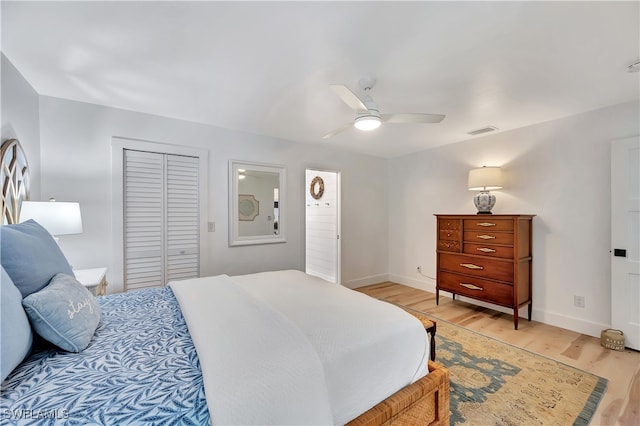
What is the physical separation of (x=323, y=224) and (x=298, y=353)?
3.91 metres

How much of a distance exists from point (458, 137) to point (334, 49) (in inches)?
108

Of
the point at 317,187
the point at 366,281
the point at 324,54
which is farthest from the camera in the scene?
the point at 317,187

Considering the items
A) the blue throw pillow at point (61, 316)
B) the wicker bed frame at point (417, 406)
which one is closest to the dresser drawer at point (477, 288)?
the wicker bed frame at point (417, 406)

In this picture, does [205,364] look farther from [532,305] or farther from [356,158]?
[356,158]

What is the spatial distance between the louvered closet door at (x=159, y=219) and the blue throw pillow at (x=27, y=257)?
5.25 ft

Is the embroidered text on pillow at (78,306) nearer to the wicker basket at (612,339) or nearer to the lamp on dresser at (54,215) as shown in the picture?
the lamp on dresser at (54,215)

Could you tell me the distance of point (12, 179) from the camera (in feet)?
6.36

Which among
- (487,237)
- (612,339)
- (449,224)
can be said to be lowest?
(612,339)

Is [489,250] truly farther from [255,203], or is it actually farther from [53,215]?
[53,215]

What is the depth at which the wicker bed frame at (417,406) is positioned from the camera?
1.18 m

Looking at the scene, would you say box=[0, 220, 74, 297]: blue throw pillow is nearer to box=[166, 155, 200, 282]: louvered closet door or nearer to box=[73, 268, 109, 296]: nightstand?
box=[73, 268, 109, 296]: nightstand

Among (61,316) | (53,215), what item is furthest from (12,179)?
(61,316)

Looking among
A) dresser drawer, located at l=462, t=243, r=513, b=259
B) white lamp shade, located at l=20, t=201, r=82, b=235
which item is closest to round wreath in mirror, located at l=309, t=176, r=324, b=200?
dresser drawer, located at l=462, t=243, r=513, b=259

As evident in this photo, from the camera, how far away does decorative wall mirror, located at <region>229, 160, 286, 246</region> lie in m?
3.51
